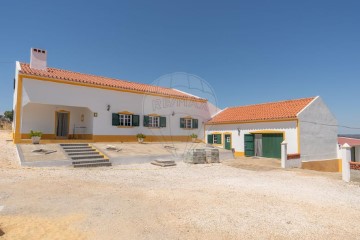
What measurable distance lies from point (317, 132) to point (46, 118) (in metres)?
20.5

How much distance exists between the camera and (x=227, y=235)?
4492 millimetres

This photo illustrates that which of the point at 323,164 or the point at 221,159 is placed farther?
the point at 323,164

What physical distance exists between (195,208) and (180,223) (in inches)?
42.0

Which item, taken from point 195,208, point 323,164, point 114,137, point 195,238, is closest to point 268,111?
point 323,164

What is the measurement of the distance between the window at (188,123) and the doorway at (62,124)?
10.1 metres

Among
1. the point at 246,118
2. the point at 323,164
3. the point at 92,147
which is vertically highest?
the point at 246,118

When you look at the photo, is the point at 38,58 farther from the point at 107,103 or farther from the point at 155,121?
the point at 155,121

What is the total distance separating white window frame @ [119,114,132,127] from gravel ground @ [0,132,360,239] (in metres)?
9.53

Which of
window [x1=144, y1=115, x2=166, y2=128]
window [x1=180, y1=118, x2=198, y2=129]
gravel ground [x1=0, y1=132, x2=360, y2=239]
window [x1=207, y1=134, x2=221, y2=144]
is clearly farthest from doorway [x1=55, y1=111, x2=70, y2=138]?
window [x1=207, y1=134, x2=221, y2=144]

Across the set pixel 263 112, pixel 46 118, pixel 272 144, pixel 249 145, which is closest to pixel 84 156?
pixel 46 118

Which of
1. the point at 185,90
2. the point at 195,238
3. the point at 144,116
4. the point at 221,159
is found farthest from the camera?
the point at 185,90

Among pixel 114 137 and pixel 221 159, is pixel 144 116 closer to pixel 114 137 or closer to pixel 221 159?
pixel 114 137

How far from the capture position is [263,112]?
21000 mm

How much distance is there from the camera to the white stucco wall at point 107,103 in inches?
616
